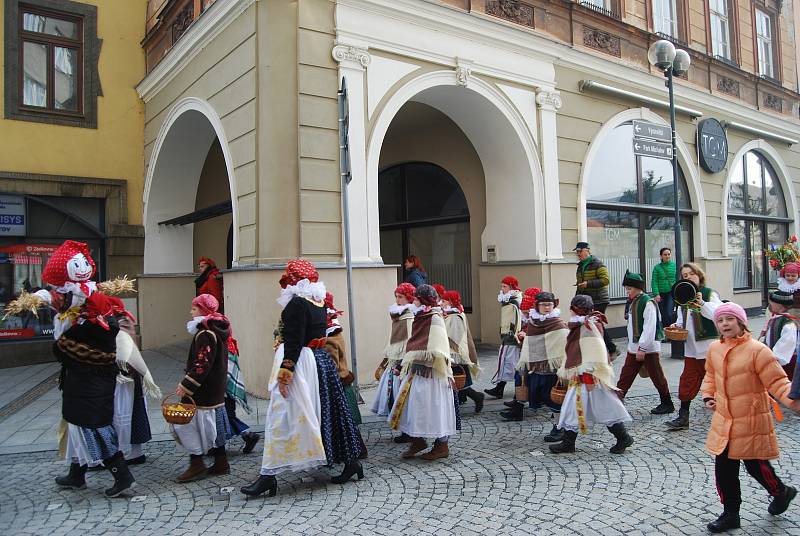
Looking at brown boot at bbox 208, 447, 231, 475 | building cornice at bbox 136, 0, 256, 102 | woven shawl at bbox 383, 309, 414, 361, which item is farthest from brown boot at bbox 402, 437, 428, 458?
building cornice at bbox 136, 0, 256, 102

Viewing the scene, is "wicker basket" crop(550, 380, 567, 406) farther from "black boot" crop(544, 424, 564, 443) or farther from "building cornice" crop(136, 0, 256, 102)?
Answer: "building cornice" crop(136, 0, 256, 102)

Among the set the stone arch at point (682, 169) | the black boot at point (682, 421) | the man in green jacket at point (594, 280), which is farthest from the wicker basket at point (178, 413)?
the stone arch at point (682, 169)

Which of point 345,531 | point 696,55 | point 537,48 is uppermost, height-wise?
point 696,55

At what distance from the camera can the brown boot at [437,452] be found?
16.6ft

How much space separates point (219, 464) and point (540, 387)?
3218 mm

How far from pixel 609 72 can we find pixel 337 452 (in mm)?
10125

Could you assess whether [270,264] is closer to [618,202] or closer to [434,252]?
[434,252]

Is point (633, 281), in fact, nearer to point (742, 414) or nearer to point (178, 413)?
point (742, 414)

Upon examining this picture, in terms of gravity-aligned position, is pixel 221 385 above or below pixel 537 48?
below

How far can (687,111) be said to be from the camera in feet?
43.7

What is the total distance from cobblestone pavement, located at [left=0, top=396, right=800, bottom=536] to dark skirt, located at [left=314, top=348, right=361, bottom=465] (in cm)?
25

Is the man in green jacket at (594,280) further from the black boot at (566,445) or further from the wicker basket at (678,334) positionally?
the black boot at (566,445)

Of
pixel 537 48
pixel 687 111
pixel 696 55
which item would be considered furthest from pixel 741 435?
pixel 696 55

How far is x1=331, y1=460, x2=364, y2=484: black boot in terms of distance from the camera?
4.55 m
